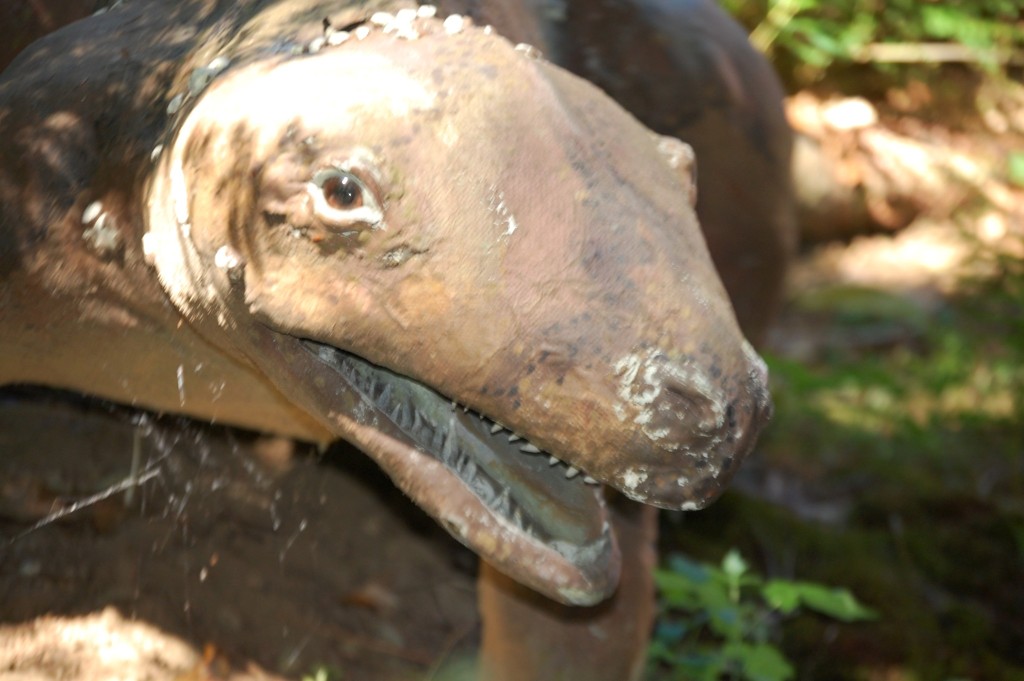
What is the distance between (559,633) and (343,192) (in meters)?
1.81

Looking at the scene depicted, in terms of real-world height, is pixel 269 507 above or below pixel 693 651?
above

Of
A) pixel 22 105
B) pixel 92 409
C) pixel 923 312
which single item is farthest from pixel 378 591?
pixel 923 312

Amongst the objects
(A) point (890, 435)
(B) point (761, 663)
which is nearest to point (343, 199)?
(B) point (761, 663)

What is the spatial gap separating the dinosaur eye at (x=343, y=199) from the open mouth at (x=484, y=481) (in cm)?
34

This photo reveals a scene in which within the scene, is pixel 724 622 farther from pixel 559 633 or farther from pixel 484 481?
pixel 484 481

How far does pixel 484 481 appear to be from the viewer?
2205 millimetres

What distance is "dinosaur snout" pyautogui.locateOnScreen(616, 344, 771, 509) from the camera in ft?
6.35

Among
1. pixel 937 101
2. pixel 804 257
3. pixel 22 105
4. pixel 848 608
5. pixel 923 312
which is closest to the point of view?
pixel 22 105

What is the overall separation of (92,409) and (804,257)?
651 cm

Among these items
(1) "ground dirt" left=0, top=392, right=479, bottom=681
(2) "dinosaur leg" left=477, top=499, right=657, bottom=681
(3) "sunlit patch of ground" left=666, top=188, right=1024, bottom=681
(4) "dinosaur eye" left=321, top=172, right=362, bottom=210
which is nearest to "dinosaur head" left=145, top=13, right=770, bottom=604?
(4) "dinosaur eye" left=321, top=172, right=362, bottom=210

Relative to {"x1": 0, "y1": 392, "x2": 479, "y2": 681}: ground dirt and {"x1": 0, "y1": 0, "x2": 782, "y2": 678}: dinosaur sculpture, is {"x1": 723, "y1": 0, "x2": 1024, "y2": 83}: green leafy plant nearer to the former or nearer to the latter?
{"x1": 0, "y1": 392, "x2": 479, "y2": 681}: ground dirt

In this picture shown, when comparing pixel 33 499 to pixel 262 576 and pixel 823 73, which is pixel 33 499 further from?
pixel 823 73

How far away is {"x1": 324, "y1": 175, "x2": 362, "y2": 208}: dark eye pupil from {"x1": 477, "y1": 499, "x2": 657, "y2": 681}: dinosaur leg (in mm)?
1628

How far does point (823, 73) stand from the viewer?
30.5 feet
